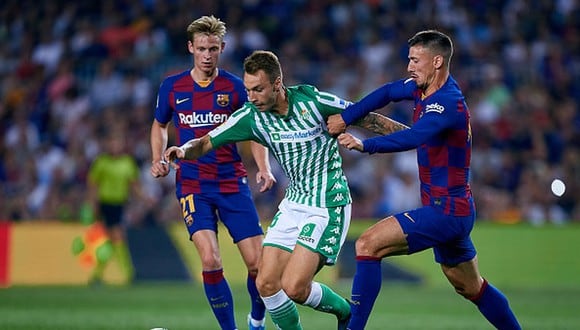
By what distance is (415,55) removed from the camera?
314 inches

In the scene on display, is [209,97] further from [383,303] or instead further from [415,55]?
[383,303]

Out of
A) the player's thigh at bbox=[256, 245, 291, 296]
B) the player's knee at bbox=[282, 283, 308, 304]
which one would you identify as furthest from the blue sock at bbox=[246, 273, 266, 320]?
the player's knee at bbox=[282, 283, 308, 304]

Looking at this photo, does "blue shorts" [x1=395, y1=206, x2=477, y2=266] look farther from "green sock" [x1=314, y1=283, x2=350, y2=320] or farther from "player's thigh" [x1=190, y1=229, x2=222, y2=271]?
"player's thigh" [x1=190, y1=229, x2=222, y2=271]

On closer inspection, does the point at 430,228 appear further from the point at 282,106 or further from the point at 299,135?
the point at 282,106

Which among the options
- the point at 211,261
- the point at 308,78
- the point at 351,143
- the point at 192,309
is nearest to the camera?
the point at 351,143

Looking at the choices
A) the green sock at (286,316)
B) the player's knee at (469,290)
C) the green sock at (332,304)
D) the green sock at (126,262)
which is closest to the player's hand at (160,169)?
the green sock at (286,316)

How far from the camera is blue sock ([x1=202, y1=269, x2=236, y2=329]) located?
8820mm

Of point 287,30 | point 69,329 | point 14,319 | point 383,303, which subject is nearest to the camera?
point 69,329

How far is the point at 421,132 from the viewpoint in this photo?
765 cm

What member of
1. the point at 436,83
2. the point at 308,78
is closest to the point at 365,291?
the point at 436,83

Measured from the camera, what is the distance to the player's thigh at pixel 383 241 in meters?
7.92

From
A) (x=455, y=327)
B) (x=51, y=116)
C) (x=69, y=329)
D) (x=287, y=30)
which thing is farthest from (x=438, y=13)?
(x=69, y=329)

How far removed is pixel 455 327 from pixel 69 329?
149 inches

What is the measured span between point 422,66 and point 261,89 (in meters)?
1.21
